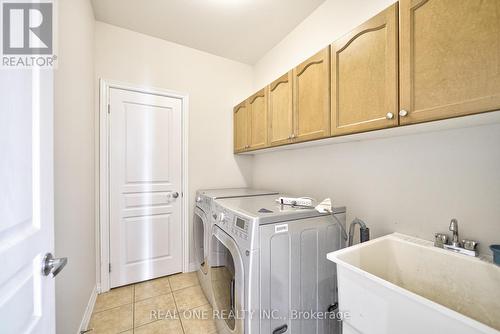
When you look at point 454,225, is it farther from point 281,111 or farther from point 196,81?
point 196,81

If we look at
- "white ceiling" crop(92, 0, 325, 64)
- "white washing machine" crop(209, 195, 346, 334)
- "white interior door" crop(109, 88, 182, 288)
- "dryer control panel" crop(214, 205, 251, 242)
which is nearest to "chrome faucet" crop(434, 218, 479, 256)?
"white washing machine" crop(209, 195, 346, 334)

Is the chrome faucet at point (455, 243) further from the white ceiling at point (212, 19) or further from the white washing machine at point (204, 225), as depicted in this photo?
the white ceiling at point (212, 19)

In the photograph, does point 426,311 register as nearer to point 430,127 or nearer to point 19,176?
point 430,127

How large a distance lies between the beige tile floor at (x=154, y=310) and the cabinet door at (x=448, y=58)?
2042 millimetres

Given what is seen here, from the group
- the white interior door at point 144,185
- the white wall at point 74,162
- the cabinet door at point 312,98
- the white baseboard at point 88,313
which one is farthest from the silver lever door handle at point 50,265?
the white interior door at point 144,185

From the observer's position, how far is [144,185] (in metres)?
2.25

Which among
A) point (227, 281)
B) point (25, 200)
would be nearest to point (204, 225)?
point (227, 281)

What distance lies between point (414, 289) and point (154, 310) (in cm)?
199

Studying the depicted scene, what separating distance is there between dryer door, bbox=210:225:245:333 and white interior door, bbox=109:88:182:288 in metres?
1.05

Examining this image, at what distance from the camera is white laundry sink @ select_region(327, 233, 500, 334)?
0.65m

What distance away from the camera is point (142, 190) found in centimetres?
223

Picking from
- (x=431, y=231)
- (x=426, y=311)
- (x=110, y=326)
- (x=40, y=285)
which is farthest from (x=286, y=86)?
(x=110, y=326)

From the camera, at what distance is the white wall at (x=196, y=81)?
6.92 ft

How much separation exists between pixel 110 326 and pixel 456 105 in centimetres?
261
